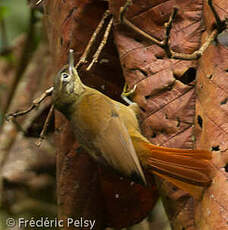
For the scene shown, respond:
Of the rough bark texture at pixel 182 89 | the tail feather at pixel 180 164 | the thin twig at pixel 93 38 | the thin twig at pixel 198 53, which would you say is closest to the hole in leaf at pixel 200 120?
the rough bark texture at pixel 182 89

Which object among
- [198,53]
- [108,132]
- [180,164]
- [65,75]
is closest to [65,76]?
[65,75]

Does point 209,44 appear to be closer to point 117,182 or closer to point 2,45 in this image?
point 117,182

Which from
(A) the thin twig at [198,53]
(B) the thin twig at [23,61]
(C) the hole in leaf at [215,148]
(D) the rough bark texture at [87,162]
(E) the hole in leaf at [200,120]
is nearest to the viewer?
(A) the thin twig at [198,53]

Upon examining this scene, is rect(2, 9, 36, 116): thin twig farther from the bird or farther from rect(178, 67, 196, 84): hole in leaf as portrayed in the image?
rect(178, 67, 196, 84): hole in leaf

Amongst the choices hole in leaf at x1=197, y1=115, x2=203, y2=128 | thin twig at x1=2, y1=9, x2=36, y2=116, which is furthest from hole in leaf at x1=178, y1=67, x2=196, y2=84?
thin twig at x1=2, y1=9, x2=36, y2=116

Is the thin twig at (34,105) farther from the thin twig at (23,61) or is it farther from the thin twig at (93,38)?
the thin twig at (23,61)

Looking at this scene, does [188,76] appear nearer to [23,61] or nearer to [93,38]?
[93,38]
